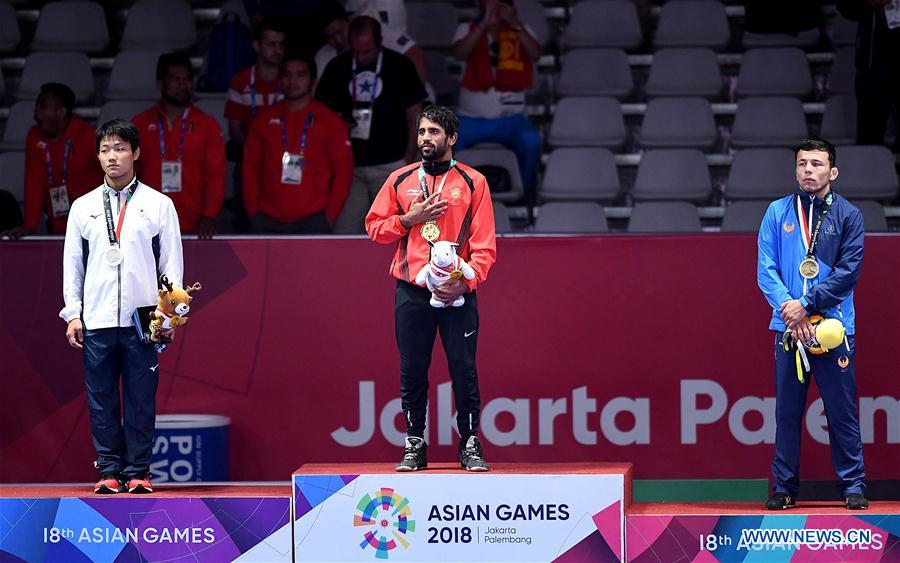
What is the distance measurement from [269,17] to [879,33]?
4194mm

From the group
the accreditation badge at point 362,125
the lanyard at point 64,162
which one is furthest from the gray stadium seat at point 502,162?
the lanyard at point 64,162

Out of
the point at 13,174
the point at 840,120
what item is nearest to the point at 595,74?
the point at 840,120

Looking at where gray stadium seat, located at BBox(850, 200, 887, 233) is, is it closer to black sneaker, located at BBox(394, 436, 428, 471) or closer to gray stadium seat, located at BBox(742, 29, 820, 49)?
gray stadium seat, located at BBox(742, 29, 820, 49)

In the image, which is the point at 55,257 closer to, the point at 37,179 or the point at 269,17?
the point at 37,179

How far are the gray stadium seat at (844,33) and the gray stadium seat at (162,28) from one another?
4.97 metres

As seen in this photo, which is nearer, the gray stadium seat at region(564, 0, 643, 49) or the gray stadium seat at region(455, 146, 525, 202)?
the gray stadium seat at region(455, 146, 525, 202)

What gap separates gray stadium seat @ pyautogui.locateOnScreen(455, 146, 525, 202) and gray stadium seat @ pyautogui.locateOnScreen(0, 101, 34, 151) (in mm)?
3299

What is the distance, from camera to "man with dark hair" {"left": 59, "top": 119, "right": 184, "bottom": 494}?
6.59m

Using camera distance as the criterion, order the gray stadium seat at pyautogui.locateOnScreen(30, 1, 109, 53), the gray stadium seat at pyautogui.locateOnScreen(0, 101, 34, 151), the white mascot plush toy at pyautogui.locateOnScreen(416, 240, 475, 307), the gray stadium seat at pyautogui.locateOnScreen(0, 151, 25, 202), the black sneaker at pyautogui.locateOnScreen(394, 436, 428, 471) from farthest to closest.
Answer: the gray stadium seat at pyautogui.locateOnScreen(30, 1, 109, 53) → the gray stadium seat at pyautogui.locateOnScreen(0, 101, 34, 151) → the gray stadium seat at pyautogui.locateOnScreen(0, 151, 25, 202) → the black sneaker at pyautogui.locateOnScreen(394, 436, 428, 471) → the white mascot plush toy at pyautogui.locateOnScreen(416, 240, 475, 307)

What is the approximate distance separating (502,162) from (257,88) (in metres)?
1.79

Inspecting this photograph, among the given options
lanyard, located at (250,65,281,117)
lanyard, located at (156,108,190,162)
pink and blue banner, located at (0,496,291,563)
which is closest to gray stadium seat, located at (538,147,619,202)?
lanyard, located at (250,65,281,117)

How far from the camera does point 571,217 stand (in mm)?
9414

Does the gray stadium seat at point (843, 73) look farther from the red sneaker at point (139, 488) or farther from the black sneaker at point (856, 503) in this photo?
the red sneaker at point (139, 488)

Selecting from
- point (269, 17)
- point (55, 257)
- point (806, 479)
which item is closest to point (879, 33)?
point (806, 479)
